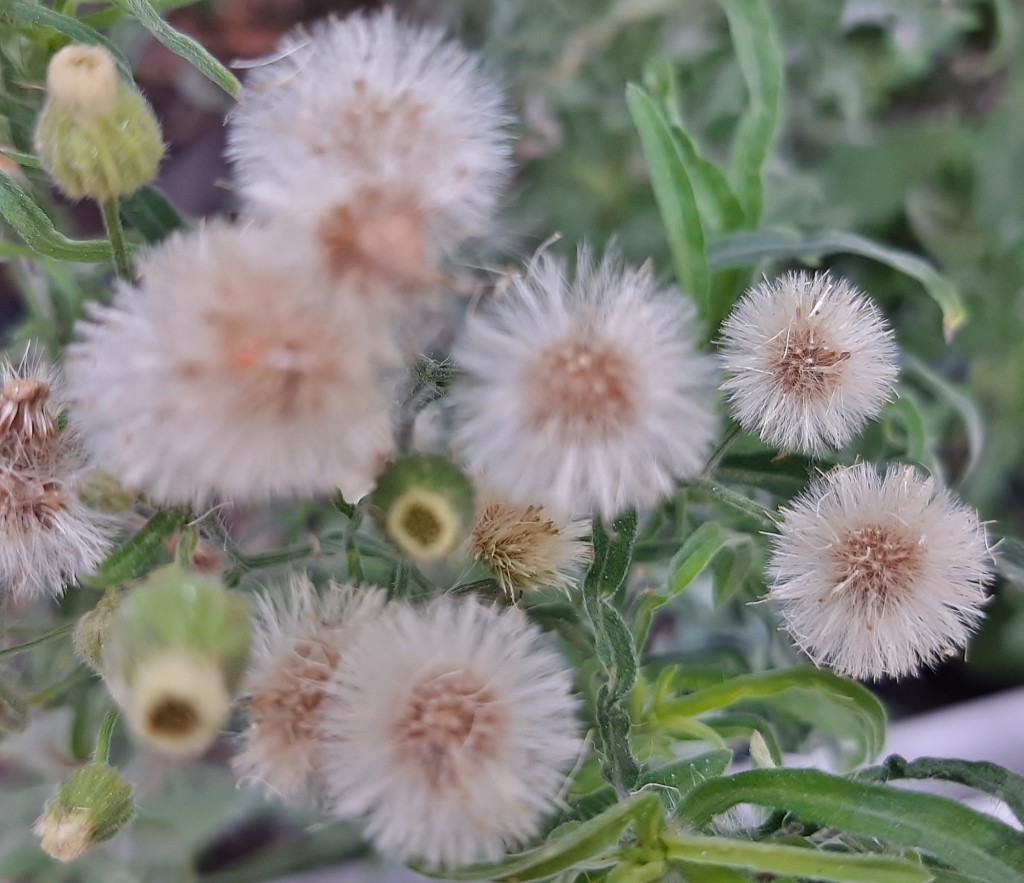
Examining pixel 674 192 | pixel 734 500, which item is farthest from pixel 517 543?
pixel 674 192

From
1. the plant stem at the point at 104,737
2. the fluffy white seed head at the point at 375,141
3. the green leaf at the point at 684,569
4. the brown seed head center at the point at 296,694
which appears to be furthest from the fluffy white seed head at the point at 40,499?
the green leaf at the point at 684,569

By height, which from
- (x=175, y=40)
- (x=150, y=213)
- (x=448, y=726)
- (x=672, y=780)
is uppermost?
(x=175, y=40)

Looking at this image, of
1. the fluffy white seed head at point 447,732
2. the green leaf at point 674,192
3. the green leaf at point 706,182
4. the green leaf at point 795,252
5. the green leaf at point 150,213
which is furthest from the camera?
the green leaf at point 706,182

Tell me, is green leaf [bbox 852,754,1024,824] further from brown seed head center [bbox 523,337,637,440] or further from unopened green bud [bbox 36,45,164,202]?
unopened green bud [bbox 36,45,164,202]

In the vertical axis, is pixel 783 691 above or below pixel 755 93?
below

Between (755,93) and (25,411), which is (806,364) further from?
(25,411)

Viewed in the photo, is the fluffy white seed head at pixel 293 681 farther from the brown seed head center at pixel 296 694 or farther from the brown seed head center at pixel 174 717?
the brown seed head center at pixel 174 717

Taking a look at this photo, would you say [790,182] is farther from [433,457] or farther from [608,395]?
[433,457]
